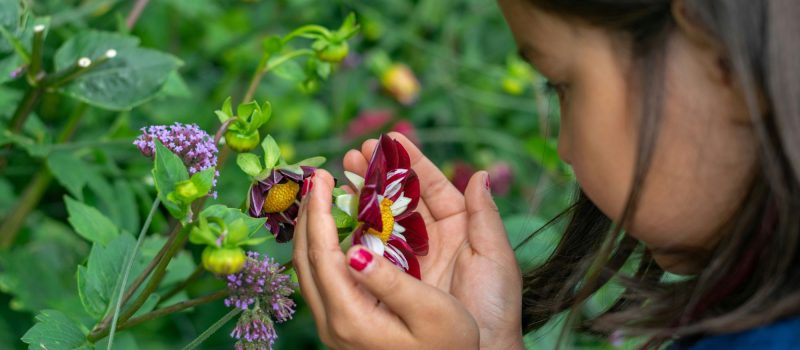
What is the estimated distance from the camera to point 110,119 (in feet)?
5.62

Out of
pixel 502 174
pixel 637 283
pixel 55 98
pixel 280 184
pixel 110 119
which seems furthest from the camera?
pixel 502 174

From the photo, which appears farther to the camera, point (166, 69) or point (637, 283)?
point (166, 69)

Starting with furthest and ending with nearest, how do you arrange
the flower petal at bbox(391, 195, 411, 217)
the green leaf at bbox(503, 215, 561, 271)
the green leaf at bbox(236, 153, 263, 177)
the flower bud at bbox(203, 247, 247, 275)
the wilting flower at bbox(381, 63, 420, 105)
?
the wilting flower at bbox(381, 63, 420, 105)
the green leaf at bbox(503, 215, 561, 271)
the flower petal at bbox(391, 195, 411, 217)
the green leaf at bbox(236, 153, 263, 177)
the flower bud at bbox(203, 247, 247, 275)

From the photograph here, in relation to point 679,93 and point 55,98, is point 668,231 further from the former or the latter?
point 55,98

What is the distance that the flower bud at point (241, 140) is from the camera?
92 centimetres

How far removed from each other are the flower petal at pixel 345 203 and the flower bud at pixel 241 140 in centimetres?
8

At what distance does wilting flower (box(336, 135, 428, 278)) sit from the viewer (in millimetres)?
911

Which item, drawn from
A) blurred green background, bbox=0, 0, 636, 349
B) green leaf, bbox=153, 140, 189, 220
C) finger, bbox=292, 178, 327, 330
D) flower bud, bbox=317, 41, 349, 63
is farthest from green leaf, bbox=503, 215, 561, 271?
green leaf, bbox=153, 140, 189, 220

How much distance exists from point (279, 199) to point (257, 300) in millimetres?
95

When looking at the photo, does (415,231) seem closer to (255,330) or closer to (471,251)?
(471,251)

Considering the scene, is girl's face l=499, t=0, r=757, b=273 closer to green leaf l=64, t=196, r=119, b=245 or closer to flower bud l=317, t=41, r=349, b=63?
flower bud l=317, t=41, r=349, b=63

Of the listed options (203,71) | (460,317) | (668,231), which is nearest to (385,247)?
(460,317)

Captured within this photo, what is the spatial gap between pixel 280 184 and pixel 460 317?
185 mm

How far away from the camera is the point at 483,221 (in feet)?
3.60
